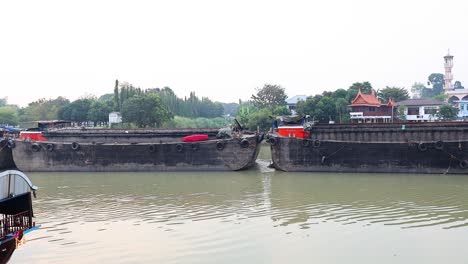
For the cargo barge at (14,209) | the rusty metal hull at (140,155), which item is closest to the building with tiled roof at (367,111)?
the rusty metal hull at (140,155)

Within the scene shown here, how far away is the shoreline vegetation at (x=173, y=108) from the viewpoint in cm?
3278

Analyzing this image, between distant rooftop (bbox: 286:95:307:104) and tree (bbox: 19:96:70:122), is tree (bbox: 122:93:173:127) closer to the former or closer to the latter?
tree (bbox: 19:96:70:122)

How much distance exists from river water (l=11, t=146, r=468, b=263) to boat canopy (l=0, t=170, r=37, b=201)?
3.85ft

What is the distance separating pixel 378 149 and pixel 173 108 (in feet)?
114

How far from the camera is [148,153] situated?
18844 millimetres

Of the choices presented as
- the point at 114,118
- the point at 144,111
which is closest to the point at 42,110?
the point at 114,118

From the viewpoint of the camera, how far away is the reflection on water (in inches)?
320

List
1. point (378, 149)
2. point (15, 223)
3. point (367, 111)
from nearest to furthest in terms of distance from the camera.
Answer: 1. point (15, 223)
2. point (378, 149)
3. point (367, 111)

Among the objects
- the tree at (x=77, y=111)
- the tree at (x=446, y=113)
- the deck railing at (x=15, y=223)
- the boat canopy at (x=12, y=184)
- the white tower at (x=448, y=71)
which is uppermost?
the white tower at (x=448, y=71)

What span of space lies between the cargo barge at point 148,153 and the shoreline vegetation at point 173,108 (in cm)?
426

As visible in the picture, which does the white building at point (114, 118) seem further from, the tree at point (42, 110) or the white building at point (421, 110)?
the white building at point (421, 110)

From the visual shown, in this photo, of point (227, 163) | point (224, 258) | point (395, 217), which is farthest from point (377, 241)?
point (227, 163)

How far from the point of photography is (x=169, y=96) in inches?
1971

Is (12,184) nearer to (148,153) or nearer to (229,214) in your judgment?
(229,214)
